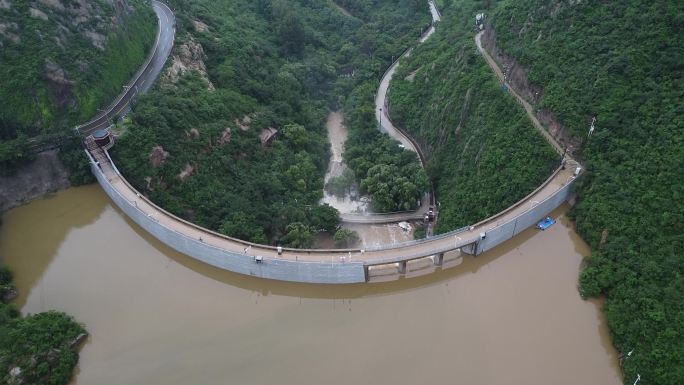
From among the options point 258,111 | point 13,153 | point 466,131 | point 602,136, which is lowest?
point 602,136

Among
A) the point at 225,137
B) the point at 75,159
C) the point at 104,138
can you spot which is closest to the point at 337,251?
the point at 225,137

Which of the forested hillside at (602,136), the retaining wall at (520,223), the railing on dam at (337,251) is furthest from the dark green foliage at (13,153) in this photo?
the retaining wall at (520,223)

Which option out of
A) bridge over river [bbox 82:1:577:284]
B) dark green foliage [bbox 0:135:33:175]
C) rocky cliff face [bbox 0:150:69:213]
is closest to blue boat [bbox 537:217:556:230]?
bridge over river [bbox 82:1:577:284]

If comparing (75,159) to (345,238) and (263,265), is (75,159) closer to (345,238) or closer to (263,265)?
(263,265)

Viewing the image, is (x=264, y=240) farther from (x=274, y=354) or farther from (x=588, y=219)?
(x=588, y=219)

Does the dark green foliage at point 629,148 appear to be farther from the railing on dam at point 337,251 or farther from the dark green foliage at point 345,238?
the dark green foliage at point 345,238

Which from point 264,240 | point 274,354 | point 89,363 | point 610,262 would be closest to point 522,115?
point 610,262
